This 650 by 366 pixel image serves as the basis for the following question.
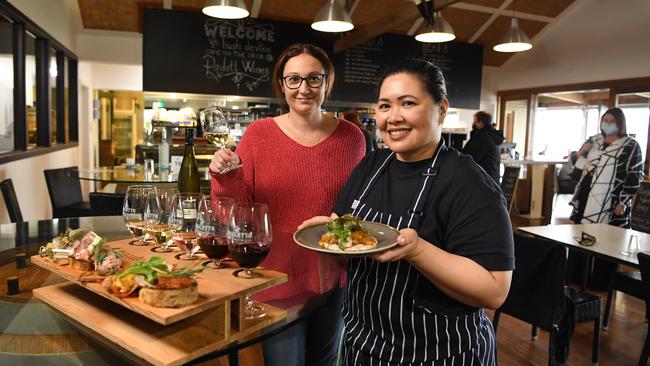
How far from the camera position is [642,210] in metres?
4.03

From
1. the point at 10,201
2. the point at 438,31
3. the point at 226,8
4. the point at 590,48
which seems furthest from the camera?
the point at 590,48

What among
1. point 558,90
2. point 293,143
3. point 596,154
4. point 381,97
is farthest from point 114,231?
point 558,90

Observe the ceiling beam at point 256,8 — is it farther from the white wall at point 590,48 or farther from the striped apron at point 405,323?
the striped apron at point 405,323

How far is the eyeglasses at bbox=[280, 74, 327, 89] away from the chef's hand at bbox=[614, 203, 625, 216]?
3.82 metres

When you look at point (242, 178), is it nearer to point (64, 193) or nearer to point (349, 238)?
point (349, 238)

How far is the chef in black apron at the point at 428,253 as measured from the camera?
3.64ft

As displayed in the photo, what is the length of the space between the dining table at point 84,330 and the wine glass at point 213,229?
0.63 ft

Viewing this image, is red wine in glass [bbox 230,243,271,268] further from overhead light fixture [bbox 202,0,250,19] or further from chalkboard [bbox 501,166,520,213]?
chalkboard [bbox 501,166,520,213]

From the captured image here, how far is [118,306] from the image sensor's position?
41.5 inches

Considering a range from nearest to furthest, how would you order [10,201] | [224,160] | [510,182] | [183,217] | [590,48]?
[183,217] < [224,160] < [10,201] < [590,48] < [510,182]

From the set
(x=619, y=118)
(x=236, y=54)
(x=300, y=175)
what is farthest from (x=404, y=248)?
(x=236, y=54)

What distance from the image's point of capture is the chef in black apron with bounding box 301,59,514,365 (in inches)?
43.7

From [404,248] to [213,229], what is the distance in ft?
1.58

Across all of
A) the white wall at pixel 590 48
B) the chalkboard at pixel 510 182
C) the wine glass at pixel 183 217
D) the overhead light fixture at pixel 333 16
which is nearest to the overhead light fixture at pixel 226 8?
the overhead light fixture at pixel 333 16
